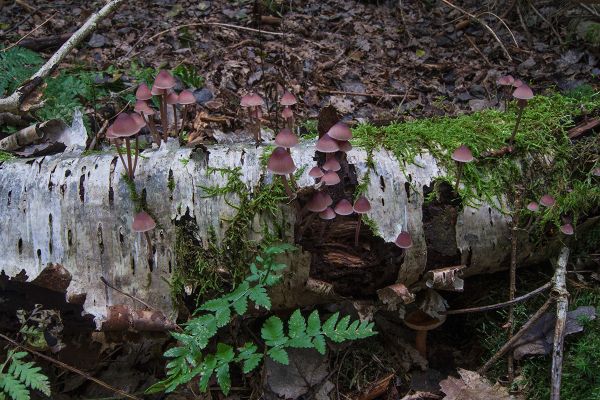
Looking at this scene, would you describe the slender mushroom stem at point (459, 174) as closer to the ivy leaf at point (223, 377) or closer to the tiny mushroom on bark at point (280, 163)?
the tiny mushroom on bark at point (280, 163)

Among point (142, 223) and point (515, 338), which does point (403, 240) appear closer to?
point (515, 338)

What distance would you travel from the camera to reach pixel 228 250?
3.02 metres

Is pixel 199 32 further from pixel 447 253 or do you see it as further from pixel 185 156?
pixel 447 253

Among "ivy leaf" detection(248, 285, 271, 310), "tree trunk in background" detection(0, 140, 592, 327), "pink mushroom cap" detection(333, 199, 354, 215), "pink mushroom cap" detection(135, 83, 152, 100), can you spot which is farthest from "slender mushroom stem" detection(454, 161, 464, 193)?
"pink mushroom cap" detection(135, 83, 152, 100)

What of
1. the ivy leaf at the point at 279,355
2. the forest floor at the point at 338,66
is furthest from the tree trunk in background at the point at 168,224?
the ivy leaf at the point at 279,355

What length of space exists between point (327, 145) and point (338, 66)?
4.13 metres

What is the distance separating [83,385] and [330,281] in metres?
1.82

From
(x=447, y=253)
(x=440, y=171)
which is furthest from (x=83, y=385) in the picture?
(x=440, y=171)

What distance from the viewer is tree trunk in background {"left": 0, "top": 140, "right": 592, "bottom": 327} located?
2955 mm

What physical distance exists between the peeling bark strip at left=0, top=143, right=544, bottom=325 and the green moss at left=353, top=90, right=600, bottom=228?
331 millimetres

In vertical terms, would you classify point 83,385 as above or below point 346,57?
below

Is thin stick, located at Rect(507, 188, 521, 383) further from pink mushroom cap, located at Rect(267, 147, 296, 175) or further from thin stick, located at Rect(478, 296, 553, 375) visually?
pink mushroom cap, located at Rect(267, 147, 296, 175)

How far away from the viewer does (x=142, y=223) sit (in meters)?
2.80

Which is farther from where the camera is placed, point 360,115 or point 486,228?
point 360,115
